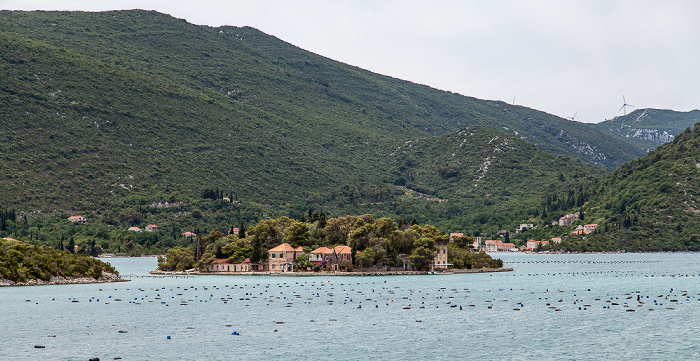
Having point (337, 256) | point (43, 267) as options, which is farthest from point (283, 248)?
point (43, 267)

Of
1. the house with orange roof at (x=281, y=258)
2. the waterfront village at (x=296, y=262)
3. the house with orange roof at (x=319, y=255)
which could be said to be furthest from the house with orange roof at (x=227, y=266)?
the house with orange roof at (x=319, y=255)

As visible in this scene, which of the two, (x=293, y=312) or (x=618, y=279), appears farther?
(x=618, y=279)

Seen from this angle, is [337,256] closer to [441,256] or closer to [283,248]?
[283,248]

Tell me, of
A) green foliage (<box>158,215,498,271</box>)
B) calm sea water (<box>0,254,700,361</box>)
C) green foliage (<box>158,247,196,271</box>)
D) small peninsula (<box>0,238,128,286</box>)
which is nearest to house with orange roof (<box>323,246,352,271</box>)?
green foliage (<box>158,215,498,271</box>)

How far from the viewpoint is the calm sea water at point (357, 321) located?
57656mm

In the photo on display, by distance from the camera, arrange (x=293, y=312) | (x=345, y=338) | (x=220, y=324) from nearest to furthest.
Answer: (x=345, y=338)
(x=220, y=324)
(x=293, y=312)

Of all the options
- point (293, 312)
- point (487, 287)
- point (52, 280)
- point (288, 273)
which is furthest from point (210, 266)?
point (293, 312)

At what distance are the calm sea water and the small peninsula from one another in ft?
13.9

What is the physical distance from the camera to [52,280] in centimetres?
12231

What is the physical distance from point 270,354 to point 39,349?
17999mm

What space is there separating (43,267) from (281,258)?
4505cm

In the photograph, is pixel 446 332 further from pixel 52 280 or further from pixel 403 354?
pixel 52 280

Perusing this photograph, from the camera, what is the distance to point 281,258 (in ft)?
490

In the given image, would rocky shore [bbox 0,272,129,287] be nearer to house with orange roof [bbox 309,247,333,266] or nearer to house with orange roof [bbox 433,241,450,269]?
house with orange roof [bbox 309,247,333,266]
